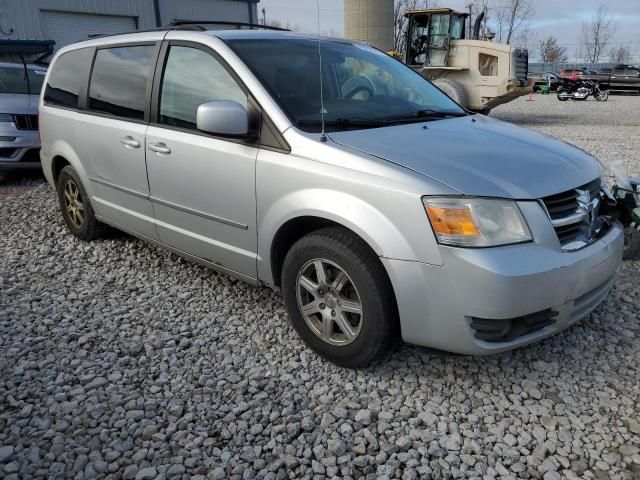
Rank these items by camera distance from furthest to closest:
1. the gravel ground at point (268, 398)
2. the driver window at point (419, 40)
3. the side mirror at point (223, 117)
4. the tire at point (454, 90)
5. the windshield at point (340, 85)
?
the driver window at point (419, 40)
the tire at point (454, 90)
the windshield at point (340, 85)
the side mirror at point (223, 117)
the gravel ground at point (268, 398)

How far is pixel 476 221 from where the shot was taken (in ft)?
8.02

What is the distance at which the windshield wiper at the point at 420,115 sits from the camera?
333 cm

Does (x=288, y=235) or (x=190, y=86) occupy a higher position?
(x=190, y=86)

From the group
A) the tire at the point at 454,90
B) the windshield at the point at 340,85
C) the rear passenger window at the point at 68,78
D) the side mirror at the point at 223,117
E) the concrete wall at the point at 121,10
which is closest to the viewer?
the side mirror at the point at 223,117

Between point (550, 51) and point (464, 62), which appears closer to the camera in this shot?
point (464, 62)

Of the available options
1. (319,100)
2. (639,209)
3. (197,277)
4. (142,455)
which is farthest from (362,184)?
(639,209)

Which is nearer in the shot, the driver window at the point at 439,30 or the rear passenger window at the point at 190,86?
the rear passenger window at the point at 190,86

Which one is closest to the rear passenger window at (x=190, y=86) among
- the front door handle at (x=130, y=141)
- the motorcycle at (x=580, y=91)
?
the front door handle at (x=130, y=141)

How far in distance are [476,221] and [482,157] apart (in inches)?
19.5

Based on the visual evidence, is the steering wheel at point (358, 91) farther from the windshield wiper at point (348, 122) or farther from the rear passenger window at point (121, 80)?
the rear passenger window at point (121, 80)

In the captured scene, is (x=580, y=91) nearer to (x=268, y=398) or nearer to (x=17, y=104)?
(x=17, y=104)

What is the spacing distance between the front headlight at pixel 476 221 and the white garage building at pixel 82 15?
56.0 feet

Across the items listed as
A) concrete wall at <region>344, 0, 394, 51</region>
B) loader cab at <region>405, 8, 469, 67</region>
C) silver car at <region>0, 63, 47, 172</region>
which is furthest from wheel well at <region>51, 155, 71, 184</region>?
concrete wall at <region>344, 0, 394, 51</region>

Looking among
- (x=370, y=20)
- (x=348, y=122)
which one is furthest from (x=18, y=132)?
(x=370, y=20)
